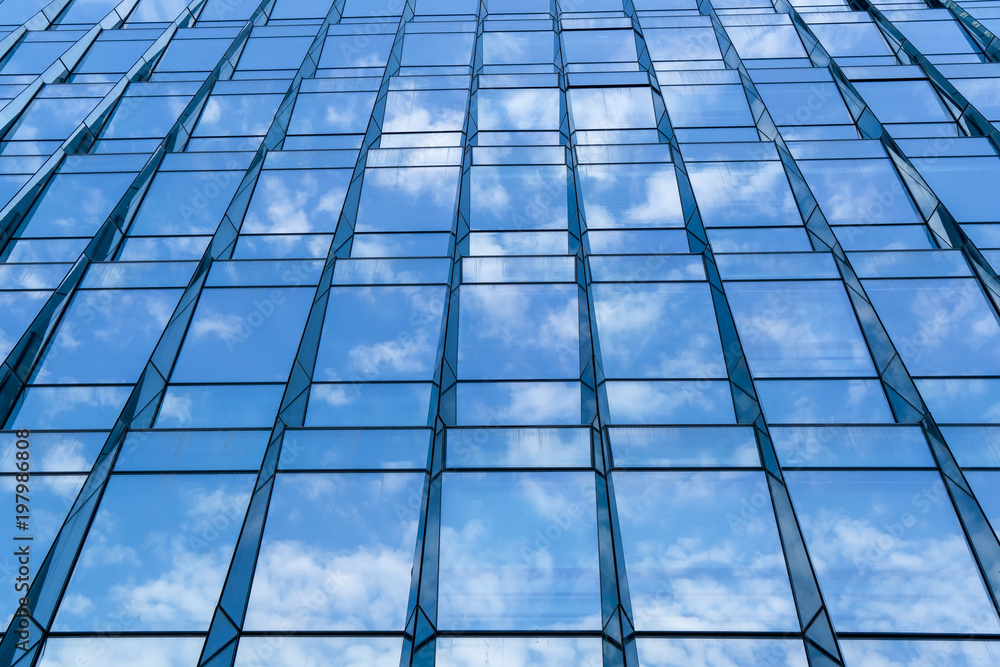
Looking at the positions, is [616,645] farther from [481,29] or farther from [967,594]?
[481,29]

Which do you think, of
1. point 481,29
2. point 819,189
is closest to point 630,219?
point 819,189

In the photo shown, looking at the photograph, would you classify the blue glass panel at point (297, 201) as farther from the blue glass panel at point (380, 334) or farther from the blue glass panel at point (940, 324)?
the blue glass panel at point (940, 324)

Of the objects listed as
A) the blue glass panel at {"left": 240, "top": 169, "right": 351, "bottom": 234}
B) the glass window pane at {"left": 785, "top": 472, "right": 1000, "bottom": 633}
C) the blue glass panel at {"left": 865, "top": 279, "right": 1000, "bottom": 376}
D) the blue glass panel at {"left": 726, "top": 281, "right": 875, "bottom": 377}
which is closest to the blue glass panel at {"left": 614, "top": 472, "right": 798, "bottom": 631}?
the glass window pane at {"left": 785, "top": 472, "right": 1000, "bottom": 633}

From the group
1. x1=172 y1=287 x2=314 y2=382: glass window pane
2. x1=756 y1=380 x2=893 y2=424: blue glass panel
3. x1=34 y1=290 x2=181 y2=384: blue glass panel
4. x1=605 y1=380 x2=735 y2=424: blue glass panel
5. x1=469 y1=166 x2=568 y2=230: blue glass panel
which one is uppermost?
x1=34 y1=290 x2=181 y2=384: blue glass panel

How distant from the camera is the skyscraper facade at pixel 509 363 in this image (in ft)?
35.7

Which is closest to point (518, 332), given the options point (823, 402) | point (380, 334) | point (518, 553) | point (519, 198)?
point (380, 334)

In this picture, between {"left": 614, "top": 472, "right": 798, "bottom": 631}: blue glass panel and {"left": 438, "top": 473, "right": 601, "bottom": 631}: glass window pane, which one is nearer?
{"left": 614, "top": 472, "right": 798, "bottom": 631}: blue glass panel

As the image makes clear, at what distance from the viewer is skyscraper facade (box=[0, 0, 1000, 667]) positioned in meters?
10.9

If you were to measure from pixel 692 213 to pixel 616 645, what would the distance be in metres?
11.1

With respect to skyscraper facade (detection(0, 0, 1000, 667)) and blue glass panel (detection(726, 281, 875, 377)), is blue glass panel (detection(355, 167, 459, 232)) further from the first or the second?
blue glass panel (detection(726, 281, 875, 377))

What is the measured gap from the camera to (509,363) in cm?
1464

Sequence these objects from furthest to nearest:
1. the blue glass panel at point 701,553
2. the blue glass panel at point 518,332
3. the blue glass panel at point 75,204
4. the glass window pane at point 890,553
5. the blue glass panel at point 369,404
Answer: the blue glass panel at point 75,204, the blue glass panel at point 518,332, the blue glass panel at point 369,404, the blue glass panel at point 701,553, the glass window pane at point 890,553

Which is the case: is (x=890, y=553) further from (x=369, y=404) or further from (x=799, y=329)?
(x=369, y=404)

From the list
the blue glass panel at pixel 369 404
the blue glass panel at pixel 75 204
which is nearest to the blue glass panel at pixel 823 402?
the blue glass panel at pixel 369 404
